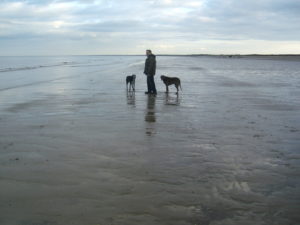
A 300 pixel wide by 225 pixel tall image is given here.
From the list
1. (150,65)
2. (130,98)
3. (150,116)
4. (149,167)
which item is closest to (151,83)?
(150,65)

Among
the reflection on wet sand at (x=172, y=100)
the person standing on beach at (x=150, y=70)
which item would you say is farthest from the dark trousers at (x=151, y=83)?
the reflection on wet sand at (x=172, y=100)

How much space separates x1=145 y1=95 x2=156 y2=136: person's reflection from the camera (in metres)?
8.10

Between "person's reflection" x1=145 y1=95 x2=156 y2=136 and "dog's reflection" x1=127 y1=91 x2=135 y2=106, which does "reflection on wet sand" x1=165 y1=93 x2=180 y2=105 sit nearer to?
"person's reflection" x1=145 y1=95 x2=156 y2=136

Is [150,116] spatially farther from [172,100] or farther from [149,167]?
[149,167]

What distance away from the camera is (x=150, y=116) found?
10.1 metres

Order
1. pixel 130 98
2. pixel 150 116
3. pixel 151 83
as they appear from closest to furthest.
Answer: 1. pixel 150 116
2. pixel 130 98
3. pixel 151 83

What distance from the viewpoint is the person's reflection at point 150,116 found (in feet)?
26.6

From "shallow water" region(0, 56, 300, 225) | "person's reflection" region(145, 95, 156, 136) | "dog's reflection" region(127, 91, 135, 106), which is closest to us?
"shallow water" region(0, 56, 300, 225)

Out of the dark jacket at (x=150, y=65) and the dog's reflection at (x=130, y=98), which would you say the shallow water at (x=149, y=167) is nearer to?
the dog's reflection at (x=130, y=98)

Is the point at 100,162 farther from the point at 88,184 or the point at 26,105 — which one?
the point at 26,105

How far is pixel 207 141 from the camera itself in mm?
7223

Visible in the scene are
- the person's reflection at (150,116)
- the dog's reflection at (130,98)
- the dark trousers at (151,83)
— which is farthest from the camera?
the dark trousers at (151,83)

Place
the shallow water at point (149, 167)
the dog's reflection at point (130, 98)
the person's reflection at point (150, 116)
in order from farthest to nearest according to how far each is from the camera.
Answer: the dog's reflection at point (130, 98) → the person's reflection at point (150, 116) → the shallow water at point (149, 167)

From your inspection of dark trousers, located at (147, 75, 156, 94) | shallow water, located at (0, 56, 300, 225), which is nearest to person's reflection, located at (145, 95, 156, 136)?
shallow water, located at (0, 56, 300, 225)
